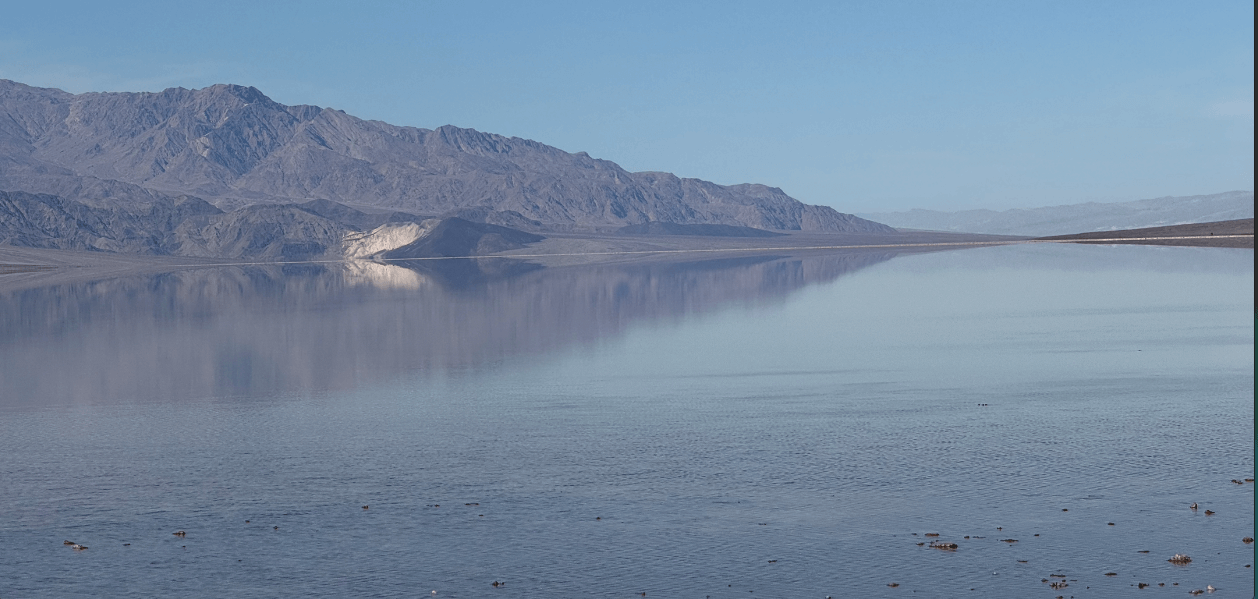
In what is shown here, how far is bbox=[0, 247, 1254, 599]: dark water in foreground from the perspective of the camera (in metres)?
15.3

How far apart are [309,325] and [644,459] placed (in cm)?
3216

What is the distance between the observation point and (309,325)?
168ft

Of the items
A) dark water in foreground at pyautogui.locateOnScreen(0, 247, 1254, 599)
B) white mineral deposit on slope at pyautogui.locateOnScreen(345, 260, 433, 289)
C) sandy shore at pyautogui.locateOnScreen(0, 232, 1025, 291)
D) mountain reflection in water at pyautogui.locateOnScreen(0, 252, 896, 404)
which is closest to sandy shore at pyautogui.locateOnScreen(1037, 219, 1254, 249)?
sandy shore at pyautogui.locateOnScreen(0, 232, 1025, 291)

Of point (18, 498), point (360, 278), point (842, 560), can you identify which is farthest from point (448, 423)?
point (360, 278)

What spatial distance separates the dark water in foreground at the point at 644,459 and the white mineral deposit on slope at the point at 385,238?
14233 centimetres

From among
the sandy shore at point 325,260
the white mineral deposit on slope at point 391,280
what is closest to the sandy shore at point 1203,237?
the sandy shore at point 325,260

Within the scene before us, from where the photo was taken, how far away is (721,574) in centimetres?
1507

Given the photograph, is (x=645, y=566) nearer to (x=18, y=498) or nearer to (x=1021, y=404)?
(x=18, y=498)

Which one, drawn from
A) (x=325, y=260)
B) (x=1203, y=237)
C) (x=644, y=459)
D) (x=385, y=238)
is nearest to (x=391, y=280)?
(x=644, y=459)

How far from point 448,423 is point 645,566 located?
34.7ft

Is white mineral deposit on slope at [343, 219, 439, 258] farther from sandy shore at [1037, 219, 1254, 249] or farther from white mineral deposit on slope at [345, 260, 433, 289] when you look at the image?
sandy shore at [1037, 219, 1254, 249]

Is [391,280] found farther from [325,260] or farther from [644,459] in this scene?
[325,260]

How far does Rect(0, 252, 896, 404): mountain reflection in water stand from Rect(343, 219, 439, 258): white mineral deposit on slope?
89788 millimetres

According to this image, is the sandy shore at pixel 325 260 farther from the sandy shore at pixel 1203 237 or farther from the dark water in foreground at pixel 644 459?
the dark water in foreground at pixel 644 459
